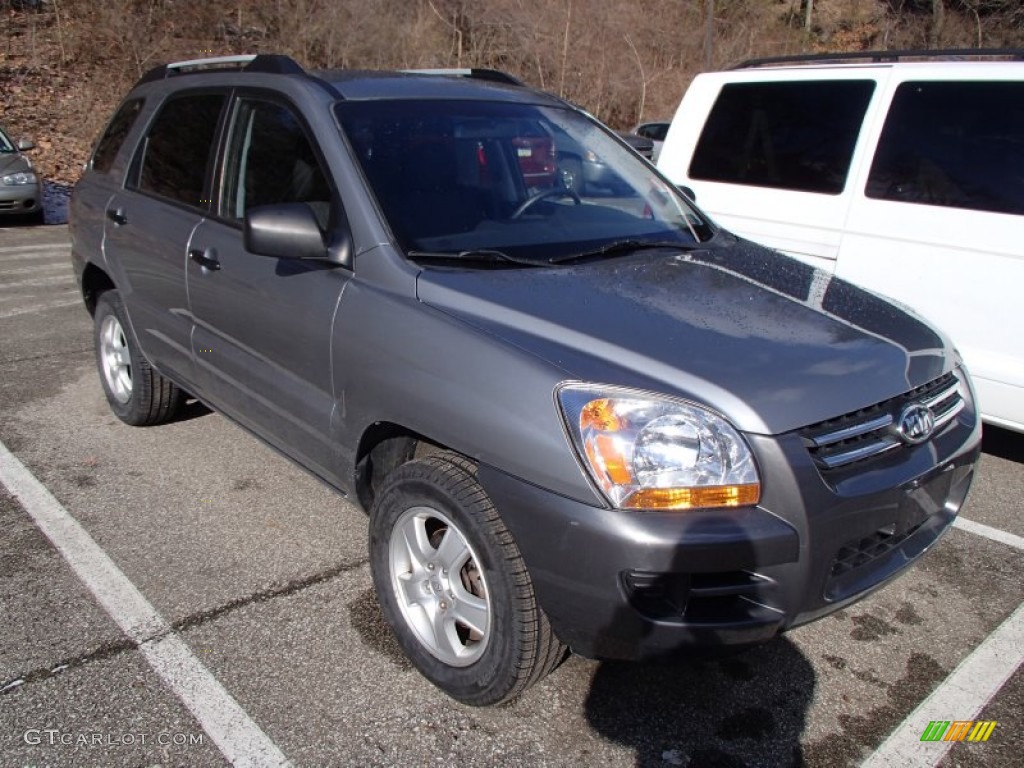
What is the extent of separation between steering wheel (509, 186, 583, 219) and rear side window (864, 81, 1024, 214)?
215 cm

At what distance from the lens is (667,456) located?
225cm

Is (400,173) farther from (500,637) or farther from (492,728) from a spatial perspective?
(492,728)

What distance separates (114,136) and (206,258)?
164cm

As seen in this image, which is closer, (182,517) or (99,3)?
(182,517)

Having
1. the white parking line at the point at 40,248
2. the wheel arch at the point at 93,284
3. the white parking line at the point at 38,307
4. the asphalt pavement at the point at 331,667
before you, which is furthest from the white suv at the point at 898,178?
the white parking line at the point at 40,248

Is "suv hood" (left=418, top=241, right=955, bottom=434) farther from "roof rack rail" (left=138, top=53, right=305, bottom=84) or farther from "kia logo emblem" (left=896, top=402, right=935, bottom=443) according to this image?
"roof rack rail" (left=138, top=53, right=305, bottom=84)

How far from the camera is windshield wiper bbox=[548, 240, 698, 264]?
3035mm

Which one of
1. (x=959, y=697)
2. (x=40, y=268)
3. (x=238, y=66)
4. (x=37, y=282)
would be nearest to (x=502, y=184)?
(x=238, y=66)

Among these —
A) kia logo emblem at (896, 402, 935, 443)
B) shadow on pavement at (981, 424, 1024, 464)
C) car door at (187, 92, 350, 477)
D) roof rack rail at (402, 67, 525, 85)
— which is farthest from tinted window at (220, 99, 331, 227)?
shadow on pavement at (981, 424, 1024, 464)

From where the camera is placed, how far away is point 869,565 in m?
2.49

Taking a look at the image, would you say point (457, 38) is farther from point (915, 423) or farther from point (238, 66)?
point (915, 423)

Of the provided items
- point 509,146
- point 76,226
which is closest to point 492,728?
point 509,146

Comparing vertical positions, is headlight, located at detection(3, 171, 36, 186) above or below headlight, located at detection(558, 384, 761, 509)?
below

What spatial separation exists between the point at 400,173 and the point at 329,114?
361 millimetres
